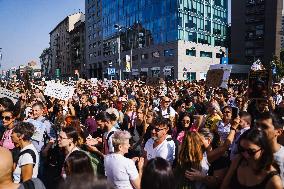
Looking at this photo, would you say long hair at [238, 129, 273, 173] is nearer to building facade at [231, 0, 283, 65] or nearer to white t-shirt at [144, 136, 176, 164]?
white t-shirt at [144, 136, 176, 164]

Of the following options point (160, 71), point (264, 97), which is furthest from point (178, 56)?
point (264, 97)

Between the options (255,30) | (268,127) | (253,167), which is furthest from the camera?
(255,30)

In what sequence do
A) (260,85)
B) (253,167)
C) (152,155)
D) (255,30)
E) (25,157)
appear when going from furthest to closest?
1. (255,30)
2. (260,85)
3. (152,155)
4. (25,157)
5. (253,167)

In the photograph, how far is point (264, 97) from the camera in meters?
8.70

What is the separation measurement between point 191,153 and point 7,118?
386 centimetres

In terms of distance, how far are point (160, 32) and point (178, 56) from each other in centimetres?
777

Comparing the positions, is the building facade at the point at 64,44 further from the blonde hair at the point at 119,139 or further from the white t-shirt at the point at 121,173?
the white t-shirt at the point at 121,173

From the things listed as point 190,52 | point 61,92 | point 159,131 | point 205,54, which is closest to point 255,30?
point 205,54

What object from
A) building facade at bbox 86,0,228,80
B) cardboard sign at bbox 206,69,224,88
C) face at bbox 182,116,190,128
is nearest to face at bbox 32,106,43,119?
face at bbox 182,116,190,128

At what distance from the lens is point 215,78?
1244 cm

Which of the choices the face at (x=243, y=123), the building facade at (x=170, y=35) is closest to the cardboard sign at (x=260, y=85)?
the face at (x=243, y=123)

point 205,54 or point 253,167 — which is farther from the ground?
point 205,54

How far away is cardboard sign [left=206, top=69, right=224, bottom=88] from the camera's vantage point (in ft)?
40.2

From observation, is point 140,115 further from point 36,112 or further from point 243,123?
point 243,123
